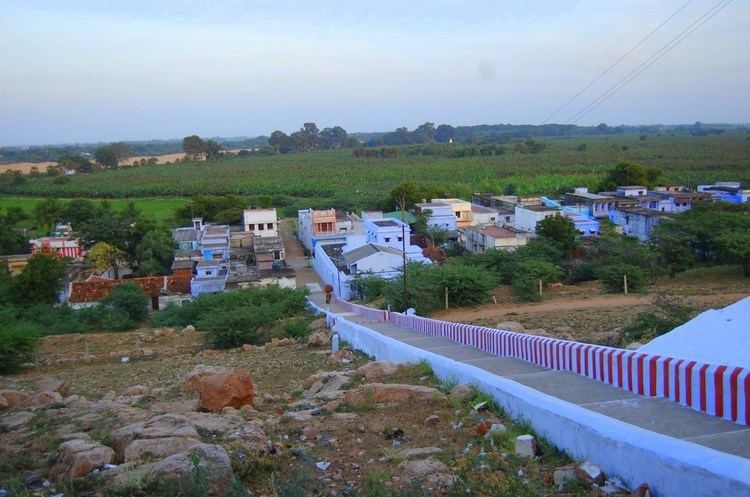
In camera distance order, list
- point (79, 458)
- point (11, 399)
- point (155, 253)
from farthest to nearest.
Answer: point (155, 253)
point (11, 399)
point (79, 458)

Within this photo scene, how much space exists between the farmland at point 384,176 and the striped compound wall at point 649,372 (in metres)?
46.8

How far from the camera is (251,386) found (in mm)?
8484

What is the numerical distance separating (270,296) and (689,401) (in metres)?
19.4

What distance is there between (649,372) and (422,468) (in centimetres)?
242

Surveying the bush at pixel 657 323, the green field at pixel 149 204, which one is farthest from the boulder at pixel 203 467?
the green field at pixel 149 204

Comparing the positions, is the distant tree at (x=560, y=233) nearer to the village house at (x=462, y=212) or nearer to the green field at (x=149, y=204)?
the village house at (x=462, y=212)

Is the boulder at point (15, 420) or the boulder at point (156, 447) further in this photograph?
the boulder at point (15, 420)

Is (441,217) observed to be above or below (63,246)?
above

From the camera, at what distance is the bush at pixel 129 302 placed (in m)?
26.3

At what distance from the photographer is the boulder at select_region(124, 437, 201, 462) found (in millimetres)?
5352

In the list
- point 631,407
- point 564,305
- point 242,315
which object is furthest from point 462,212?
point 631,407

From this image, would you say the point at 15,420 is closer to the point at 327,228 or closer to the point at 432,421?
the point at 432,421

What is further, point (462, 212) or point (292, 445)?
point (462, 212)

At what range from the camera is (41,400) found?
9711 mm
